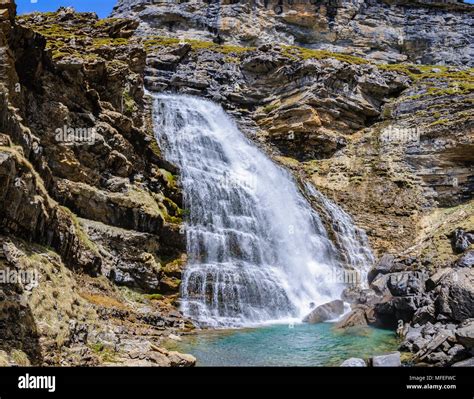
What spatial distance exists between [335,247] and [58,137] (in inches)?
861

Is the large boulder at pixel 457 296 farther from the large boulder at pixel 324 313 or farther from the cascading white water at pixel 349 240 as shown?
the cascading white water at pixel 349 240

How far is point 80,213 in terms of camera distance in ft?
83.2

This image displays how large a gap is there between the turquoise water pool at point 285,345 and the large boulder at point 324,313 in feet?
5.99

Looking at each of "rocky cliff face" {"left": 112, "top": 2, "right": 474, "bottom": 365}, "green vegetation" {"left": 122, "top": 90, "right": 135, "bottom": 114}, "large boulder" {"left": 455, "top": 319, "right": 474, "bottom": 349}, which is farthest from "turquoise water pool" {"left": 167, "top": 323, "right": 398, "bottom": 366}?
"green vegetation" {"left": 122, "top": 90, "right": 135, "bottom": 114}

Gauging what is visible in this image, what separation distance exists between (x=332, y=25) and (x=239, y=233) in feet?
209

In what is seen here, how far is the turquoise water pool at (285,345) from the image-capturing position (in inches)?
643

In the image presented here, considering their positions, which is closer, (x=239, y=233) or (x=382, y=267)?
(x=239, y=233)

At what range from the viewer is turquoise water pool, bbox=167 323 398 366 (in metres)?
16.3
